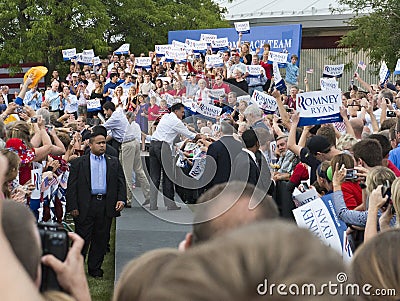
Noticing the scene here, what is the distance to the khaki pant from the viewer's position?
47.7 ft

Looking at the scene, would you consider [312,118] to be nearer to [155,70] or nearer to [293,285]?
[293,285]

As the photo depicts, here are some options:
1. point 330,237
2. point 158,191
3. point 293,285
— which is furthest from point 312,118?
Answer: point 293,285

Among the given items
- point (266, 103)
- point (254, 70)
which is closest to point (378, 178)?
point (266, 103)

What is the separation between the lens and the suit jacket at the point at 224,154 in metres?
9.94

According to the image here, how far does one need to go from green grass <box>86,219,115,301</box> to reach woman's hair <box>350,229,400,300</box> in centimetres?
657

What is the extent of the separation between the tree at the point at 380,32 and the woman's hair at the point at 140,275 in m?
28.5

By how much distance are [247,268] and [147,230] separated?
11594 millimetres

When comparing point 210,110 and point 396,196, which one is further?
point 210,110

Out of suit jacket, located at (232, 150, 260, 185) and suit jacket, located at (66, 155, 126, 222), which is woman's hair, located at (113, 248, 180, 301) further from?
suit jacket, located at (66, 155, 126, 222)

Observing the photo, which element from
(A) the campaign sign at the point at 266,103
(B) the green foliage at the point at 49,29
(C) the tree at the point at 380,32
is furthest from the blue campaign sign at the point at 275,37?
(A) the campaign sign at the point at 266,103

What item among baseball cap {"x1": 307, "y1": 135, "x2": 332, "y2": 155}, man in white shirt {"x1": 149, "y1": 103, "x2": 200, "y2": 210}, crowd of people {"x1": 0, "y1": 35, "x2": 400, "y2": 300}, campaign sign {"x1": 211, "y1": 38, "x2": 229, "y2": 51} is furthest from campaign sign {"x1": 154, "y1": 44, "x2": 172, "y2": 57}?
baseball cap {"x1": 307, "y1": 135, "x2": 332, "y2": 155}

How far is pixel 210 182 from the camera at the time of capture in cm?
1060

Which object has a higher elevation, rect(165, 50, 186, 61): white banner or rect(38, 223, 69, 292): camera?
rect(38, 223, 69, 292): camera

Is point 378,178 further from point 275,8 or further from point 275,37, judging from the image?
point 275,8
